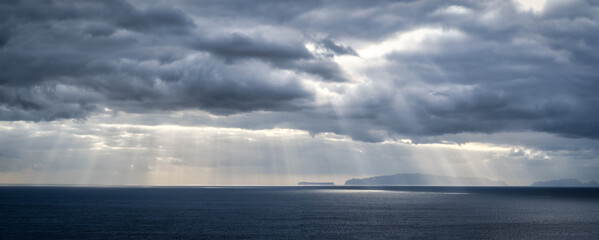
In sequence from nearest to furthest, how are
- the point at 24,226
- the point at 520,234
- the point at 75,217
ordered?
the point at 520,234 < the point at 24,226 < the point at 75,217

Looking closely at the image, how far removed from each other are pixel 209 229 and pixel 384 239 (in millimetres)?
36924

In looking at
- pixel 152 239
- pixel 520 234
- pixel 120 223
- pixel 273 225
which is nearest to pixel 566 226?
pixel 520 234

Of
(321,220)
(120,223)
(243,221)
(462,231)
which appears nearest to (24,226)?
(120,223)

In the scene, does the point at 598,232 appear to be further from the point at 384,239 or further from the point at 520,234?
the point at 384,239

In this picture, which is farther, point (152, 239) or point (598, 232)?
point (598, 232)

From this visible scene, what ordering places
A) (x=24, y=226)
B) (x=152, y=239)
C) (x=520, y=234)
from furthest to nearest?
(x=24, y=226) → (x=520, y=234) → (x=152, y=239)

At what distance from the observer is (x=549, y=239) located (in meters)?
91.9

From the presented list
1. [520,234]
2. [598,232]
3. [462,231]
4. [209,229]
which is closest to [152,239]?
[209,229]

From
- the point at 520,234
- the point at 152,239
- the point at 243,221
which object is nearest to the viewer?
the point at 152,239

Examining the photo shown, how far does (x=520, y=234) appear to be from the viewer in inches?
3885

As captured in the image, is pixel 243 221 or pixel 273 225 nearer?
pixel 273 225

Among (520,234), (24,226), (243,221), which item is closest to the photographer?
(520,234)

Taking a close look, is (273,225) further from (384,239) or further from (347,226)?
(384,239)

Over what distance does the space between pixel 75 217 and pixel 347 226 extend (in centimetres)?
7280
